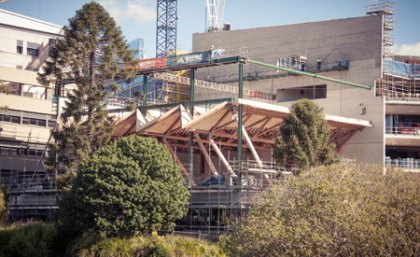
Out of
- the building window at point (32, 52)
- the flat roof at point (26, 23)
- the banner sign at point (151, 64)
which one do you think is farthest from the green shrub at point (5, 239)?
the building window at point (32, 52)

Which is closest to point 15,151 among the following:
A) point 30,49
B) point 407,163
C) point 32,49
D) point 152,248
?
point 30,49

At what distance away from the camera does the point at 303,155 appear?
55.8 meters

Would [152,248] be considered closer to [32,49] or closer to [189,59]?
[189,59]

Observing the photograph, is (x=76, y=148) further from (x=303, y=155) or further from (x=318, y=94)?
(x=318, y=94)

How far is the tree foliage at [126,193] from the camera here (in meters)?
49.8

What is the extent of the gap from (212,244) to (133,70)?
20433 mm

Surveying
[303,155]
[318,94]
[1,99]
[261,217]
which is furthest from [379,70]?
[261,217]

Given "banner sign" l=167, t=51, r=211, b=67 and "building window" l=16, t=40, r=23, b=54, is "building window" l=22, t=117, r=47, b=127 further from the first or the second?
"banner sign" l=167, t=51, r=211, b=67

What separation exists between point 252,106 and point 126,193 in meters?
A: 17.6

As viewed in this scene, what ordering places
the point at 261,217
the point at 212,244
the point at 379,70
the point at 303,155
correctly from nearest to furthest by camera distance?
the point at 261,217 → the point at 212,244 → the point at 303,155 → the point at 379,70

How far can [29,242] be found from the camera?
5306 cm

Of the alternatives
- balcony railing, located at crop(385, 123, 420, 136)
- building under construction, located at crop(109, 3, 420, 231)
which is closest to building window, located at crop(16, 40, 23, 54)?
building under construction, located at crop(109, 3, 420, 231)

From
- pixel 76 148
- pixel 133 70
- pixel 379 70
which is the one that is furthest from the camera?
pixel 379 70

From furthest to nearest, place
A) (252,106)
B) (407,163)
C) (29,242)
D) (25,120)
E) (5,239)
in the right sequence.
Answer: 1. (25,120)
2. (407,163)
3. (252,106)
4. (5,239)
5. (29,242)
